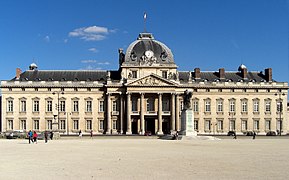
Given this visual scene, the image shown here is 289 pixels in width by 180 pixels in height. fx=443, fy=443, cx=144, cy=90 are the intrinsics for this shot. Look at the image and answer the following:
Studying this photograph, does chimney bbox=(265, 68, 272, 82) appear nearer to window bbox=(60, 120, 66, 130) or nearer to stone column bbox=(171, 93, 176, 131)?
stone column bbox=(171, 93, 176, 131)

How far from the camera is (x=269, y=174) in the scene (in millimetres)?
17781

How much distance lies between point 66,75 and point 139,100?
15176 millimetres

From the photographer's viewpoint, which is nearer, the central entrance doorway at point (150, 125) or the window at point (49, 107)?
the window at point (49, 107)

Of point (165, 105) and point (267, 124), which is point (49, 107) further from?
point (267, 124)

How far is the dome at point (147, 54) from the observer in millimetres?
80312

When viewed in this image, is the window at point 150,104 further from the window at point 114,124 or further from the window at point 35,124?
the window at point 35,124

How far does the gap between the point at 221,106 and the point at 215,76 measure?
6.49 metres

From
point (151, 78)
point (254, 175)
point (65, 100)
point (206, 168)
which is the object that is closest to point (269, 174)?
point (254, 175)

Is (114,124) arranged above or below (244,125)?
above

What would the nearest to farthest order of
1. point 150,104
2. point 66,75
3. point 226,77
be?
point 150,104 < point 66,75 < point 226,77

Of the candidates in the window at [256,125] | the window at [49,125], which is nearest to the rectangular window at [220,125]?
the window at [256,125]

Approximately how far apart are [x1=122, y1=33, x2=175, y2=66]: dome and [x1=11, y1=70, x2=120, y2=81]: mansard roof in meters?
5.43

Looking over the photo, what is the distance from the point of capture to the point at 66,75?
3319 inches

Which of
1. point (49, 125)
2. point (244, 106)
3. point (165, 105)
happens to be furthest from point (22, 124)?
point (244, 106)
